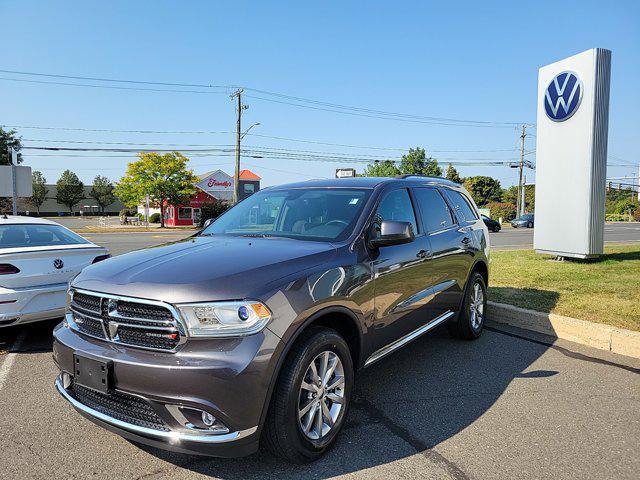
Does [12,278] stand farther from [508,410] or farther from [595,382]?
[595,382]

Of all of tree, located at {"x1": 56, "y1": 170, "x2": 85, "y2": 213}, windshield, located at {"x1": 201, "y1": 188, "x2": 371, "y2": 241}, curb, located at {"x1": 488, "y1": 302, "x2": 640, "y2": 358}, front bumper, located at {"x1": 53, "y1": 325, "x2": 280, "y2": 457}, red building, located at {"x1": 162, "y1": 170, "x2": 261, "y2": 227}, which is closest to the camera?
front bumper, located at {"x1": 53, "y1": 325, "x2": 280, "y2": 457}

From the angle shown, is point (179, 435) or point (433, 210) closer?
point (179, 435)

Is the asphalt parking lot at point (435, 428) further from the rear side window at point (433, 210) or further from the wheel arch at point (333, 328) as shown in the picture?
the rear side window at point (433, 210)

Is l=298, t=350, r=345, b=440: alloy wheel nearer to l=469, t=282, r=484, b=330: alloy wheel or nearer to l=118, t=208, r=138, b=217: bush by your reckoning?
l=469, t=282, r=484, b=330: alloy wheel

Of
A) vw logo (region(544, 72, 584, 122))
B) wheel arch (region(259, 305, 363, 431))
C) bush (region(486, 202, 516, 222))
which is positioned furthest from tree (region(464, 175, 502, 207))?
wheel arch (region(259, 305, 363, 431))

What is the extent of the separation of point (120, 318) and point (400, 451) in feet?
6.36

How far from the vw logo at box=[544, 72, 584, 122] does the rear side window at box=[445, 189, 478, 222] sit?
617 centimetres

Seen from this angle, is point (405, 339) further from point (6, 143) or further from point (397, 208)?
point (6, 143)

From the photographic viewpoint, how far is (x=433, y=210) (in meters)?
4.95

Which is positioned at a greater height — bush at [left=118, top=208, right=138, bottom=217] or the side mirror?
the side mirror

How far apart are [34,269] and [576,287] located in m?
7.78

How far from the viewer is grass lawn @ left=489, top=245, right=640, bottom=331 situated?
244 inches

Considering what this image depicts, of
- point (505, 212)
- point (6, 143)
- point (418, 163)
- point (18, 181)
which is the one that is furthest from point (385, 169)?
point (18, 181)

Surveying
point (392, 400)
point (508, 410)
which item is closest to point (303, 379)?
point (392, 400)
